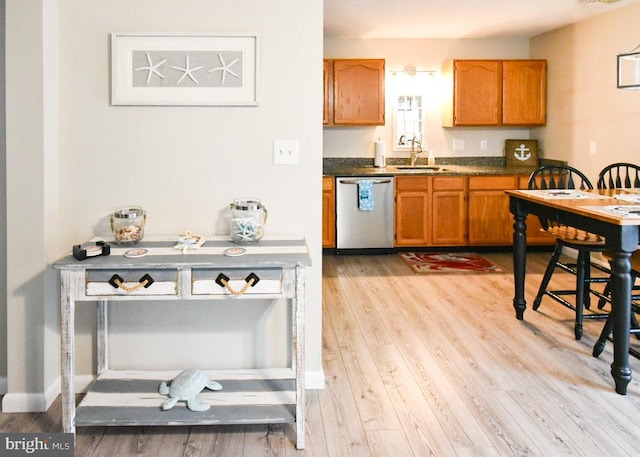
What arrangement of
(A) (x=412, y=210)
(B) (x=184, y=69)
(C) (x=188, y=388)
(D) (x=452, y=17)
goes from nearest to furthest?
(C) (x=188, y=388) → (B) (x=184, y=69) → (D) (x=452, y=17) → (A) (x=412, y=210)

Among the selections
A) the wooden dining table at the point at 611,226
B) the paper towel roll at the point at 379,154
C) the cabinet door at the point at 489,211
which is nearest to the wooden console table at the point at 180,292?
the wooden dining table at the point at 611,226

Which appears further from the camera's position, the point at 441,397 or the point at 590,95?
the point at 590,95

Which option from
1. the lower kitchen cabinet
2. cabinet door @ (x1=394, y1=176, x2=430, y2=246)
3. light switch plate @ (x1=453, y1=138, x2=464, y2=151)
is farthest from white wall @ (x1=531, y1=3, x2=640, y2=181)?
cabinet door @ (x1=394, y1=176, x2=430, y2=246)

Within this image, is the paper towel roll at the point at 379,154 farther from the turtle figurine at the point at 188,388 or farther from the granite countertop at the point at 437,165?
the turtle figurine at the point at 188,388

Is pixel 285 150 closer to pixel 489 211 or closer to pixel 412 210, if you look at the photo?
pixel 412 210

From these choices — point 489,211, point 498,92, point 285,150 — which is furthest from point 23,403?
point 498,92

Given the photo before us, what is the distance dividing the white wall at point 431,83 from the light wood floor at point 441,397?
2.70 m

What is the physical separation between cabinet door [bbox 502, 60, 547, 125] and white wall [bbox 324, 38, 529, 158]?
0.35 m

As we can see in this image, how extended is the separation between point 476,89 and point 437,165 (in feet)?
2.92

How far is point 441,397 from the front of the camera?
3.08 metres

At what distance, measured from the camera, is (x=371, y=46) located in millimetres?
7004

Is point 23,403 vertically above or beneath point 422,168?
beneath

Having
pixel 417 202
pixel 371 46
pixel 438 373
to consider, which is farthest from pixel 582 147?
pixel 438 373

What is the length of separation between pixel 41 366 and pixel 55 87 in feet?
3.98
